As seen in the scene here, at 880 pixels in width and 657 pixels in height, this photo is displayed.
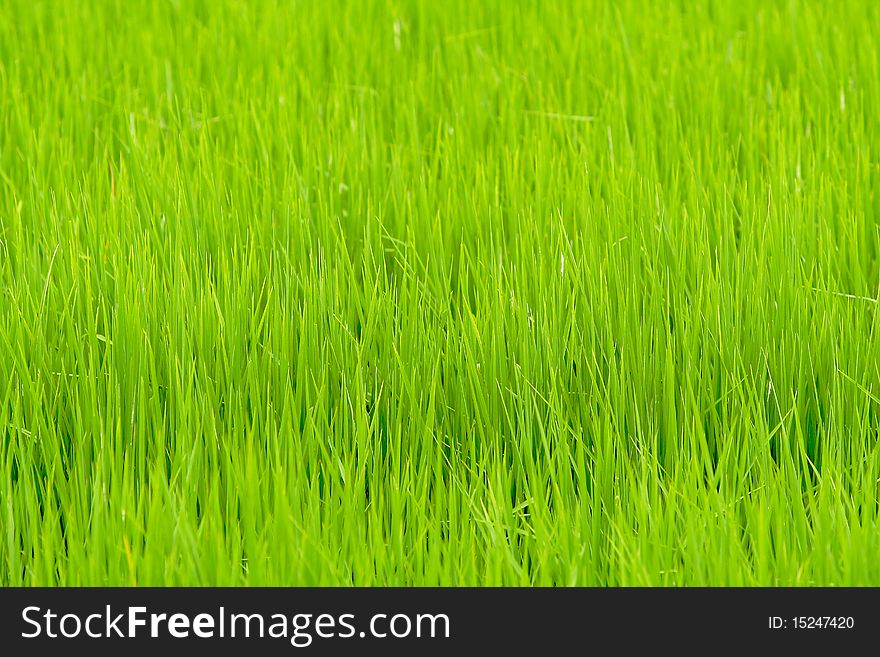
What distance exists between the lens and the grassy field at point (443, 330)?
1228 millimetres

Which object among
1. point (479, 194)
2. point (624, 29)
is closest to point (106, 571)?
point (479, 194)

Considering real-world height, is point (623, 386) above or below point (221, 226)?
below

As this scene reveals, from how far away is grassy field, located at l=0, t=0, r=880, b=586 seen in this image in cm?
123

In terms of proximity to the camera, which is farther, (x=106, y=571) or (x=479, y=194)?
(x=479, y=194)

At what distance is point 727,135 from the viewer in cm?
226

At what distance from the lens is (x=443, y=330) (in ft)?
5.10

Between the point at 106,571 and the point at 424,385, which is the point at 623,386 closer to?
the point at 424,385

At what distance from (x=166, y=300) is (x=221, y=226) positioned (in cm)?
25

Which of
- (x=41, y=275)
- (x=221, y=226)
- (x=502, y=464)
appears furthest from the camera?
(x=221, y=226)
